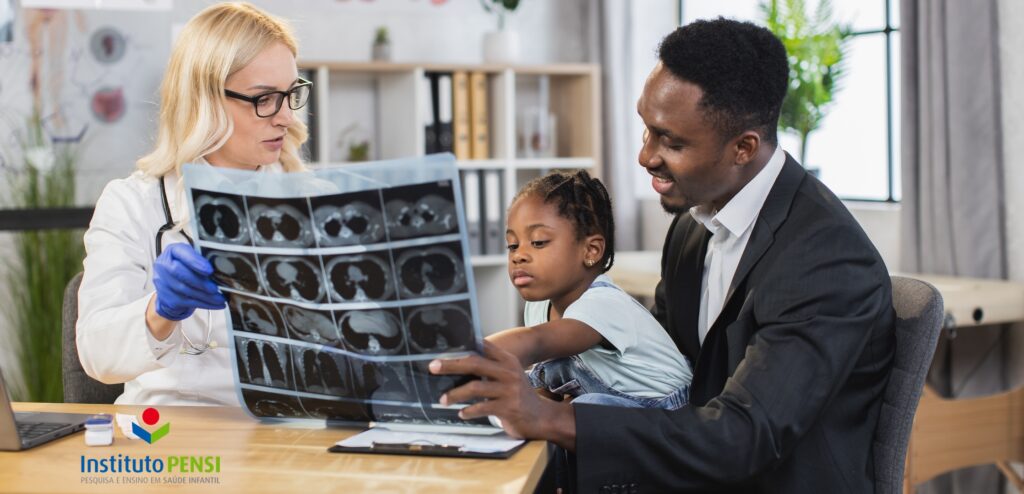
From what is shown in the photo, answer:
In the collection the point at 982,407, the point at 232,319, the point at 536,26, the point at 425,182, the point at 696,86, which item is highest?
the point at 536,26

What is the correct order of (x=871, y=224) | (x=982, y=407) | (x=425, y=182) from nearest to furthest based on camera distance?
(x=425, y=182)
(x=982, y=407)
(x=871, y=224)

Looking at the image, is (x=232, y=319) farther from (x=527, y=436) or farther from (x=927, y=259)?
(x=927, y=259)

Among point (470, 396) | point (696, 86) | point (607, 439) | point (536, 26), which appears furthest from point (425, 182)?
point (536, 26)

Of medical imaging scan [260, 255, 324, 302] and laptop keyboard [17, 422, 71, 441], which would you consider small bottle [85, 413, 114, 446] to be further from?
medical imaging scan [260, 255, 324, 302]

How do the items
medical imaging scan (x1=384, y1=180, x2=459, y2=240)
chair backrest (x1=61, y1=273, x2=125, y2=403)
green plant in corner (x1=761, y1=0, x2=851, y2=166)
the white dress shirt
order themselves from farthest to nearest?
green plant in corner (x1=761, y1=0, x2=851, y2=166) → chair backrest (x1=61, y1=273, x2=125, y2=403) → the white dress shirt → medical imaging scan (x1=384, y1=180, x2=459, y2=240)

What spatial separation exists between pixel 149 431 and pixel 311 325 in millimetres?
264

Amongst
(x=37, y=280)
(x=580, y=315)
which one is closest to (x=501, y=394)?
(x=580, y=315)

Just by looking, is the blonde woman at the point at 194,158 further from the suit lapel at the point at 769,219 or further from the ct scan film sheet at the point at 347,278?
the suit lapel at the point at 769,219

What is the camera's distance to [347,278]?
108 cm

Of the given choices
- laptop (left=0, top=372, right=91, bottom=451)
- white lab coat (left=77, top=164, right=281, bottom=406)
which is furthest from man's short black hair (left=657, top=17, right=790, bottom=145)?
laptop (left=0, top=372, right=91, bottom=451)

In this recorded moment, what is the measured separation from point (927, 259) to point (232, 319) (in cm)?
226

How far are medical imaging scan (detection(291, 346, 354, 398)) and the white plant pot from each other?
3.23m

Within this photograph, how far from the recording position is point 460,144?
4.18 m

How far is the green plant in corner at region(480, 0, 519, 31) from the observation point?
4309mm
